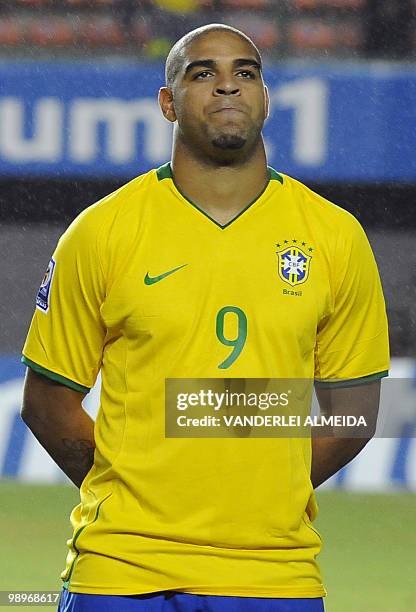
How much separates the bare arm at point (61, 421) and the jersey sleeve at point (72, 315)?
0.13 feet

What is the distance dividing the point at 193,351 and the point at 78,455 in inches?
16.2

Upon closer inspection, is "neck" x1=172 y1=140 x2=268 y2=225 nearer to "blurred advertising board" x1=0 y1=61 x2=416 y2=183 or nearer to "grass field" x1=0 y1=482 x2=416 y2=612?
"grass field" x1=0 y1=482 x2=416 y2=612

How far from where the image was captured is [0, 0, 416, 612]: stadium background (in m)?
9.64

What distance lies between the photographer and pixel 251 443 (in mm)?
2553

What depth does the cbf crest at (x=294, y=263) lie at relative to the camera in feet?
8.69

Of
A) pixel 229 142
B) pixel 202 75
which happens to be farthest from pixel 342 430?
pixel 202 75

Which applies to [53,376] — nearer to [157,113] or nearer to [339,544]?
[339,544]

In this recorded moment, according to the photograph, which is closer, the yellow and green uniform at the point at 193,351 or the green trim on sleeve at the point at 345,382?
the yellow and green uniform at the point at 193,351

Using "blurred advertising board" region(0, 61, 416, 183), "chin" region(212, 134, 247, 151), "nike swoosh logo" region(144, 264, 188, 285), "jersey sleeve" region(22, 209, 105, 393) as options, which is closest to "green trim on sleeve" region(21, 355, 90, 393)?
"jersey sleeve" region(22, 209, 105, 393)

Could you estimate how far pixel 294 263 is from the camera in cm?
266

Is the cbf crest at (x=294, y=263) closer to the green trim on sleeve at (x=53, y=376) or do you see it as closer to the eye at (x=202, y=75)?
the eye at (x=202, y=75)

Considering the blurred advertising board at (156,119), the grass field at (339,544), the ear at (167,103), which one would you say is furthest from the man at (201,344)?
the blurred advertising board at (156,119)

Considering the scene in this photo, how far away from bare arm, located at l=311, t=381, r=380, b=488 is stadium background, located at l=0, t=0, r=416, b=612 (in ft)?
22.0

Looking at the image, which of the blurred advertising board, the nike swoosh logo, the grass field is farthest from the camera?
the blurred advertising board
